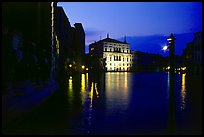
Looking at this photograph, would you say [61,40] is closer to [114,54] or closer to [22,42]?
[22,42]

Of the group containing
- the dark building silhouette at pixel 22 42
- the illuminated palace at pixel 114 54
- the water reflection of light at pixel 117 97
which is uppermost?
the illuminated palace at pixel 114 54

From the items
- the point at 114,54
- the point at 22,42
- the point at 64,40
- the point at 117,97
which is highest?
the point at 114,54

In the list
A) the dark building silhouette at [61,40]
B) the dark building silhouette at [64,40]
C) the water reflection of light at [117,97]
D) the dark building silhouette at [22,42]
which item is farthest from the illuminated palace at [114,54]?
the dark building silhouette at [22,42]

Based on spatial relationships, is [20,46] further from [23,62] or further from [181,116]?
[181,116]

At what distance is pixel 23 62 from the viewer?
50.5ft

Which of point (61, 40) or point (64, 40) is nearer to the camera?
point (61, 40)

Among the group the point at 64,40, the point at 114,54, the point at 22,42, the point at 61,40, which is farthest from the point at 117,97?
the point at 114,54

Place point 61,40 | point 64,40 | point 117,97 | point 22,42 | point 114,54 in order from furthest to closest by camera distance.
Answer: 1. point 114,54
2. point 64,40
3. point 61,40
4. point 117,97
5. point 22,42

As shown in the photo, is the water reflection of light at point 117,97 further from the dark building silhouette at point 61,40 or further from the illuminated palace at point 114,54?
the illuminated palace at point 114,54

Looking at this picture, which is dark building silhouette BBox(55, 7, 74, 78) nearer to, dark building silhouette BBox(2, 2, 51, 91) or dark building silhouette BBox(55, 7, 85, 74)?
dark building silhouette BBox(55, 7, 85, 74)

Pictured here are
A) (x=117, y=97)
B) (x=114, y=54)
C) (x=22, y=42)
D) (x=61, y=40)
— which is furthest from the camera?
(x=114, y=54)

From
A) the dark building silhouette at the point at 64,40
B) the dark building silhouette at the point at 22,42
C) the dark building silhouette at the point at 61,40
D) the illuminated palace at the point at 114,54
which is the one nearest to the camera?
the dark building silhouette at the point at 22,42

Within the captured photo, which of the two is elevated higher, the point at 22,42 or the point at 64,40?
the point at 64,40

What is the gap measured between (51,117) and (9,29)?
505 cm
